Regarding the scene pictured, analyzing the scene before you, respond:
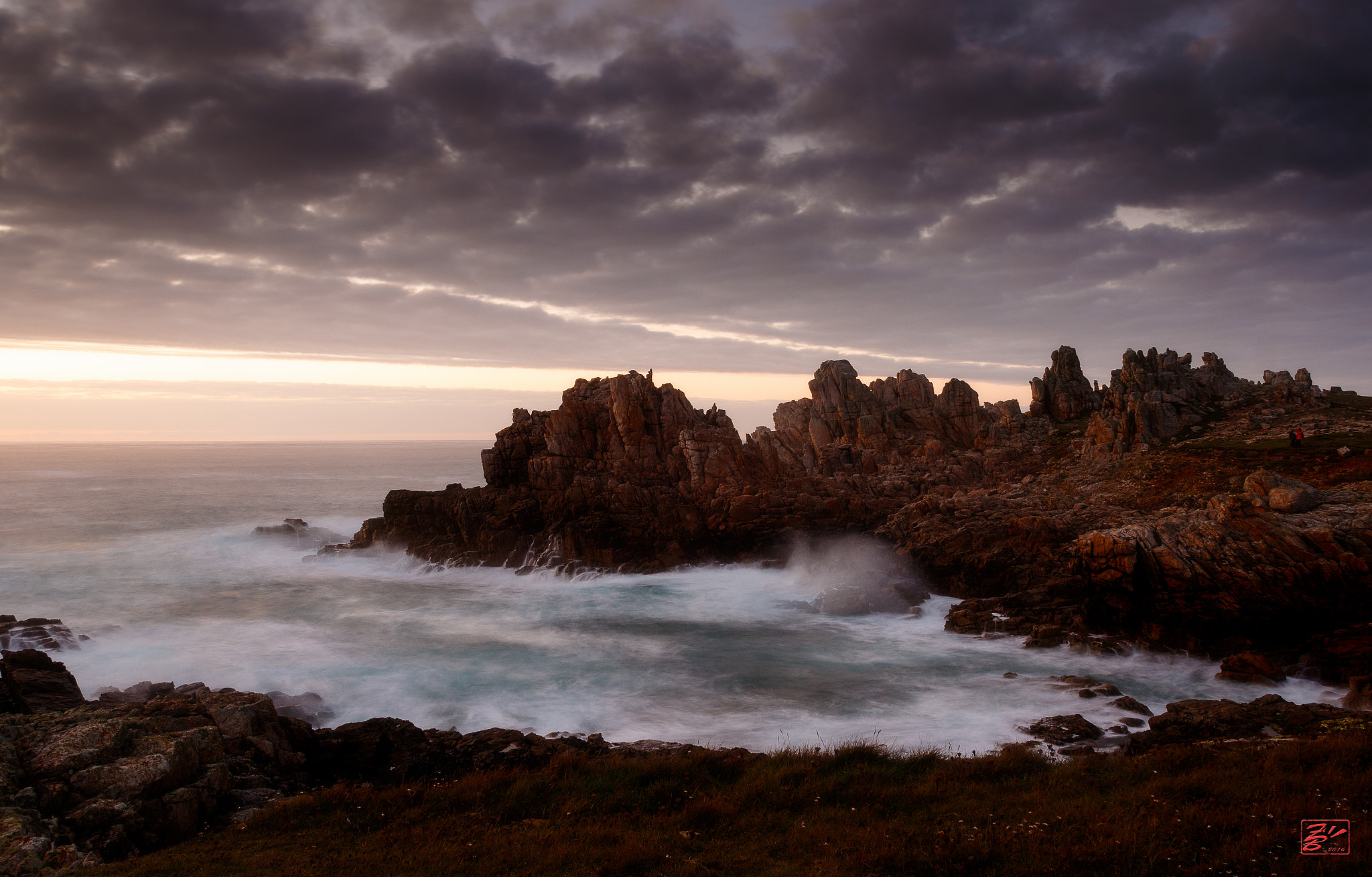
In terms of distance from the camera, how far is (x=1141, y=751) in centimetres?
1551

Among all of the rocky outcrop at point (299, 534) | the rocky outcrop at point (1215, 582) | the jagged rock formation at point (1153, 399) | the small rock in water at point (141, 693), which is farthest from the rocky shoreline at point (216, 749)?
the rocky outcrop at point (299, 534)

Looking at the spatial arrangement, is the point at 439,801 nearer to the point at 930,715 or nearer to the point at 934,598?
the point at 930,715

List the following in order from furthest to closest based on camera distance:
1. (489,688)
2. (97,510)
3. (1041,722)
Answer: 1. (97,510)
2. (489,688)
3. (1041,722)

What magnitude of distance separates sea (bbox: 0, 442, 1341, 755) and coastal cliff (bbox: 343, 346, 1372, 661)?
6.61ft


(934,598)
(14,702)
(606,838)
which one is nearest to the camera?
(606,838)

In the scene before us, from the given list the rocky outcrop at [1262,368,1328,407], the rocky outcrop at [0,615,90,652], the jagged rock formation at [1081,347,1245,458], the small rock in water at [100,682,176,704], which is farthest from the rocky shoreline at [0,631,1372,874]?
the rocky outcrop at [1262,368,1328,407]

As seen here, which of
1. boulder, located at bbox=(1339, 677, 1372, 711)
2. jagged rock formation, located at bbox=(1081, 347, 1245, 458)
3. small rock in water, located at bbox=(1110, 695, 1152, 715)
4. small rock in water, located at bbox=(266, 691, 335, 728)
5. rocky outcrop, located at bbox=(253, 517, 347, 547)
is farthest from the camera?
rocky outcrop, located at bbox=(253, 517, 347, 547)

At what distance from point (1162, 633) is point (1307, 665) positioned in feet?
13.5

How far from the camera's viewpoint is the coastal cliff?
80.9 ft

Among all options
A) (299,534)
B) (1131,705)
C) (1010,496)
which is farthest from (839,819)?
(299,534)

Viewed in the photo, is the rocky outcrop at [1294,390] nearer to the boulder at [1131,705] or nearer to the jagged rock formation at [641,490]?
the jagged rock formation at [641,490]

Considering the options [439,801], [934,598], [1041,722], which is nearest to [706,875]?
[439,801]

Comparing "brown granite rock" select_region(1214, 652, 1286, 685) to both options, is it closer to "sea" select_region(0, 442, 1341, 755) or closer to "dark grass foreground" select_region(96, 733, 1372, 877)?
"sea" select_region(0, 442, 1341, 755)

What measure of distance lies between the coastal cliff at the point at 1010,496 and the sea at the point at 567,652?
6.61 ft
